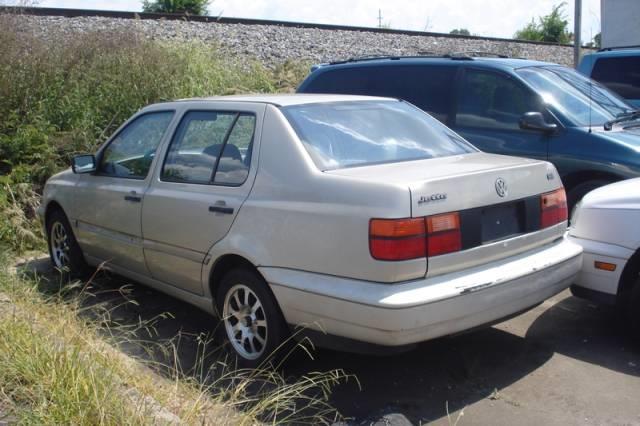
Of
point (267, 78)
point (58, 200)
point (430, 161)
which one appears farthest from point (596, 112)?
point (267, 78)

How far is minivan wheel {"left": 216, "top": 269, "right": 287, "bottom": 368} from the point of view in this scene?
4246mm

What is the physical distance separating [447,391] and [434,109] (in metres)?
3.91

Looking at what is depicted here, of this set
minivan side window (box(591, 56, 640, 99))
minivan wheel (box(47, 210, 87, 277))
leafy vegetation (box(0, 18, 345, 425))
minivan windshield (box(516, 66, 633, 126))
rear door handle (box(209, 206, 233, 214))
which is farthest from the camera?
minivan side window (box(591, 56, 640, 99))

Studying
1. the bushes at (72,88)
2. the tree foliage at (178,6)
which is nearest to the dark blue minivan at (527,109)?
the bushes at (72,88)

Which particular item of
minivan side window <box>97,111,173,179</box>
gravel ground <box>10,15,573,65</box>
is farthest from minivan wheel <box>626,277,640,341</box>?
gravel ground <box>10,15,573,65</box>

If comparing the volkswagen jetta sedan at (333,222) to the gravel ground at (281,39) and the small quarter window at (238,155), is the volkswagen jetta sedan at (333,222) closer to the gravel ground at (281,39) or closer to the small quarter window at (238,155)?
the small quarter window at (238,155)

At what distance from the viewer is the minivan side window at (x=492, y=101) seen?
22.8 ft

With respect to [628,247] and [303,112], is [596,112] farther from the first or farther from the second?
[303,112]

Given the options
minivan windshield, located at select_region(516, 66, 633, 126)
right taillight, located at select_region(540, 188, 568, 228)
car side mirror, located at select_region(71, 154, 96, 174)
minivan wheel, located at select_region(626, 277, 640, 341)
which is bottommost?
minivan wheel, located at select_region(626, 277, 640, 341)

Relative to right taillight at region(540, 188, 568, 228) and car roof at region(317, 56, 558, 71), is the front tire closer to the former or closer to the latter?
car roof at region(317, 56, 558, 71)

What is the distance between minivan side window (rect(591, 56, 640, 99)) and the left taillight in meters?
7.16

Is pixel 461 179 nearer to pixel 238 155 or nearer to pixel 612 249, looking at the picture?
pixel 612 249

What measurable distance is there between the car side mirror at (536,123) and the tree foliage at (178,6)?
3098 centimetres

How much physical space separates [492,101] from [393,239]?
3930mm
